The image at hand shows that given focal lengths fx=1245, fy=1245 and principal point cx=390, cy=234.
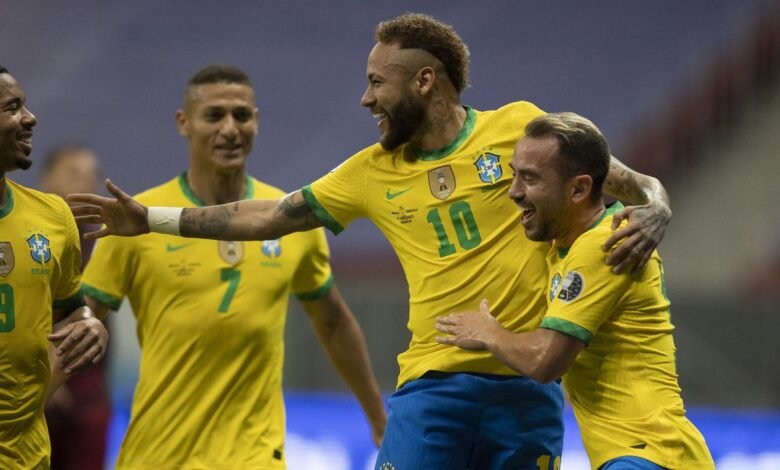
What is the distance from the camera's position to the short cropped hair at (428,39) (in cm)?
467

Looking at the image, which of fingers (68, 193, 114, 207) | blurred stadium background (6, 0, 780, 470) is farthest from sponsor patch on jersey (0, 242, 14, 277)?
blurred stadium background (6, 0, 780, 470)

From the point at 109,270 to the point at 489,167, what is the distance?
1.80m

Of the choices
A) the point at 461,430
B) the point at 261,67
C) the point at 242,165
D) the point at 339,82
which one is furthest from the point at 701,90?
the point at 461,430

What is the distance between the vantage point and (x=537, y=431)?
4465mm

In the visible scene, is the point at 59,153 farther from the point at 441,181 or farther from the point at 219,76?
the point at 441,181

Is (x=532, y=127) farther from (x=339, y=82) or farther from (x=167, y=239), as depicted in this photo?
(x=339, y=82)

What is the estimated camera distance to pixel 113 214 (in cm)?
Result: 475

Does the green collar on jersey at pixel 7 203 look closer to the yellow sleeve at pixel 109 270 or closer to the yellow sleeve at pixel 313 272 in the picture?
the yellow sleeve at pixel 109 270

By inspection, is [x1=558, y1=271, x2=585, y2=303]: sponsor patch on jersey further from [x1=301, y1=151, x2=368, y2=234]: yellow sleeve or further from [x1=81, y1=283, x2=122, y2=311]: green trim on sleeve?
[x1=81, y1=283, x2=122, y2=311]: green trim on sleeve

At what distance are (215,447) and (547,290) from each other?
66.7 inches

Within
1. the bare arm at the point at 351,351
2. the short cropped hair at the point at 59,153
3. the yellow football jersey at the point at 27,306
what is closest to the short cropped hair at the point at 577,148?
the yellow football jersey at the point at 27,306

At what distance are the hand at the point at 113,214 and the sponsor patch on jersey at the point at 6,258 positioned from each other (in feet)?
1.46

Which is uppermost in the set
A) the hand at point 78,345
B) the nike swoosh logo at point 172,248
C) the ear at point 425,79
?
the ear at point 425,79

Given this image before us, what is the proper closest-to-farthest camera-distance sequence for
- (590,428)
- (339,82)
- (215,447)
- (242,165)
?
(590,428) → (215,447) → (242,165) → (339,82)
